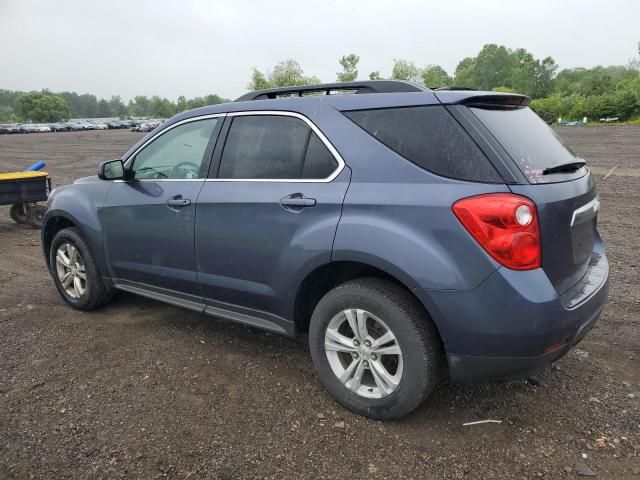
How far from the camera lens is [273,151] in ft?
10.5

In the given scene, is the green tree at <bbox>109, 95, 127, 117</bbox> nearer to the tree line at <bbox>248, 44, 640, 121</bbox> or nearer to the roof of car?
the tree line at <bbox>248, 44, 640, 121</bbox>

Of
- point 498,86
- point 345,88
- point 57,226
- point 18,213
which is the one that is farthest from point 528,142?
point 498,86

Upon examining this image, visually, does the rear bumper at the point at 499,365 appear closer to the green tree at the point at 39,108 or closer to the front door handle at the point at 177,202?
the front door handle at the point at 177,202

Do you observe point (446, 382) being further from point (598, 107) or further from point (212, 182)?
point (598, 107)

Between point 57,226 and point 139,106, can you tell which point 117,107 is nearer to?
point 139,106

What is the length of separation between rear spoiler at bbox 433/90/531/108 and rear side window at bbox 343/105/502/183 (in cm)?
7

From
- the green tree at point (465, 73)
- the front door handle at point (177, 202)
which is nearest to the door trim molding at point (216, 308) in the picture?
the front door handle at point (177, 202)

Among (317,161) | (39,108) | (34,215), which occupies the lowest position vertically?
(34,215)

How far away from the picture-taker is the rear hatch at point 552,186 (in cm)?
244

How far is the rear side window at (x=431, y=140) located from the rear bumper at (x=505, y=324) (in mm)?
520

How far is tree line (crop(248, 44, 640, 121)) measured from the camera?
168 ft

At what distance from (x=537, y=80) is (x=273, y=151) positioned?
103202 millimetres

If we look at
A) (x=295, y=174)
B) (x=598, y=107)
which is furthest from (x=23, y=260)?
(x=598, y=107)

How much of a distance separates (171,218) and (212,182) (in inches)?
17.5
